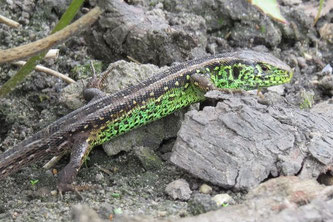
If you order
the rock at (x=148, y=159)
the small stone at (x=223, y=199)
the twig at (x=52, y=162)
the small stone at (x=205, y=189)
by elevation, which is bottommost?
the twig at (x=52, y=162)

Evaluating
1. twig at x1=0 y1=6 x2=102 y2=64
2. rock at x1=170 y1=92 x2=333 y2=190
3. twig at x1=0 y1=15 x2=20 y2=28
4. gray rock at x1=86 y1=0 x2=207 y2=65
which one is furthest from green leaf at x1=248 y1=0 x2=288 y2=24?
twig at x1=0 y1=15 x2=20 y2=28

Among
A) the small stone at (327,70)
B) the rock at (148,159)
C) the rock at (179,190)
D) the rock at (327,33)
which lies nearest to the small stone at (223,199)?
the rock at (179,190)

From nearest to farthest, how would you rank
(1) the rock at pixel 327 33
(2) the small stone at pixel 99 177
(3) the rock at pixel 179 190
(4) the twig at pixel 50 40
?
(4) the twig at pixel 50 40 → (3) the rock at pixel 179 190 → (2) the small stone at pixel 99 177 → (1) the rock at pixel 327 33

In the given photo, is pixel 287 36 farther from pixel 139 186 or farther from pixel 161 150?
pixel 139 186

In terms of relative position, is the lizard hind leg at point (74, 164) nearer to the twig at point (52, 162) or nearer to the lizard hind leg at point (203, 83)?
the twig at point (52, 162)

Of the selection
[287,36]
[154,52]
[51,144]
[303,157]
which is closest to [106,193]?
[51,144]

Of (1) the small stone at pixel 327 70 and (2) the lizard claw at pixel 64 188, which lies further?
(1) the small stone at pixel 327 70
